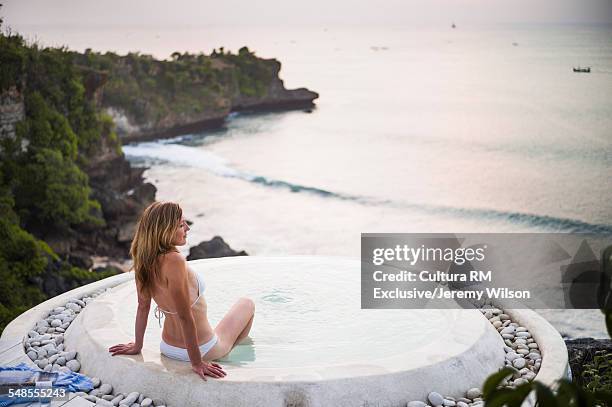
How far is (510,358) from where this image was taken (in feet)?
15.8

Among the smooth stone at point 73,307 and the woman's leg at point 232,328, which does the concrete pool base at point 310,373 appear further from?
the smooth stone at point 73,307

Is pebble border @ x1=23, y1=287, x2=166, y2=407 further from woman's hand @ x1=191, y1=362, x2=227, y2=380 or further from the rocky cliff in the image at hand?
the rocky cliff

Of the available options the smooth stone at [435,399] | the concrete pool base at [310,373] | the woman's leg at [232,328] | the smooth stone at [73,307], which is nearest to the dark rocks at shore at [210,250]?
the smooth stone at [73,307]

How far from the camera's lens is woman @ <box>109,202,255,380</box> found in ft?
13.1

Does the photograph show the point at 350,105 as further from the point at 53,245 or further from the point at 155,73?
the point at 53,245

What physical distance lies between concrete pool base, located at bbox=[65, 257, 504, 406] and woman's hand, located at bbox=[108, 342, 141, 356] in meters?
0.04

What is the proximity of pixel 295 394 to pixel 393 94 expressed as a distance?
984 inches

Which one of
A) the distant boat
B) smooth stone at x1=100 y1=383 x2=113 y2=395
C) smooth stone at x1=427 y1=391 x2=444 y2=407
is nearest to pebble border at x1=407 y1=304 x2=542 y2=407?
smooth stone at x1=427 y1=391 x2=444 y2=407

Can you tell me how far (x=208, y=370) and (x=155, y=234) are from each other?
2.67ft

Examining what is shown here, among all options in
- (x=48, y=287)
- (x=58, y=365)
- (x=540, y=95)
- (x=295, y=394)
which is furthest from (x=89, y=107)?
(x=540, y=95)

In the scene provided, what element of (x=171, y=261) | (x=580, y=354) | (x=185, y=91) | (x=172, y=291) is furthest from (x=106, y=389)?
(x=185, y=91)

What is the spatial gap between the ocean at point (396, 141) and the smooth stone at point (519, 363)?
13.9 meters

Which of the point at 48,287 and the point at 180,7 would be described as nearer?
the point at 48,287

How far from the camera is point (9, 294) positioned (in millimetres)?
10672
